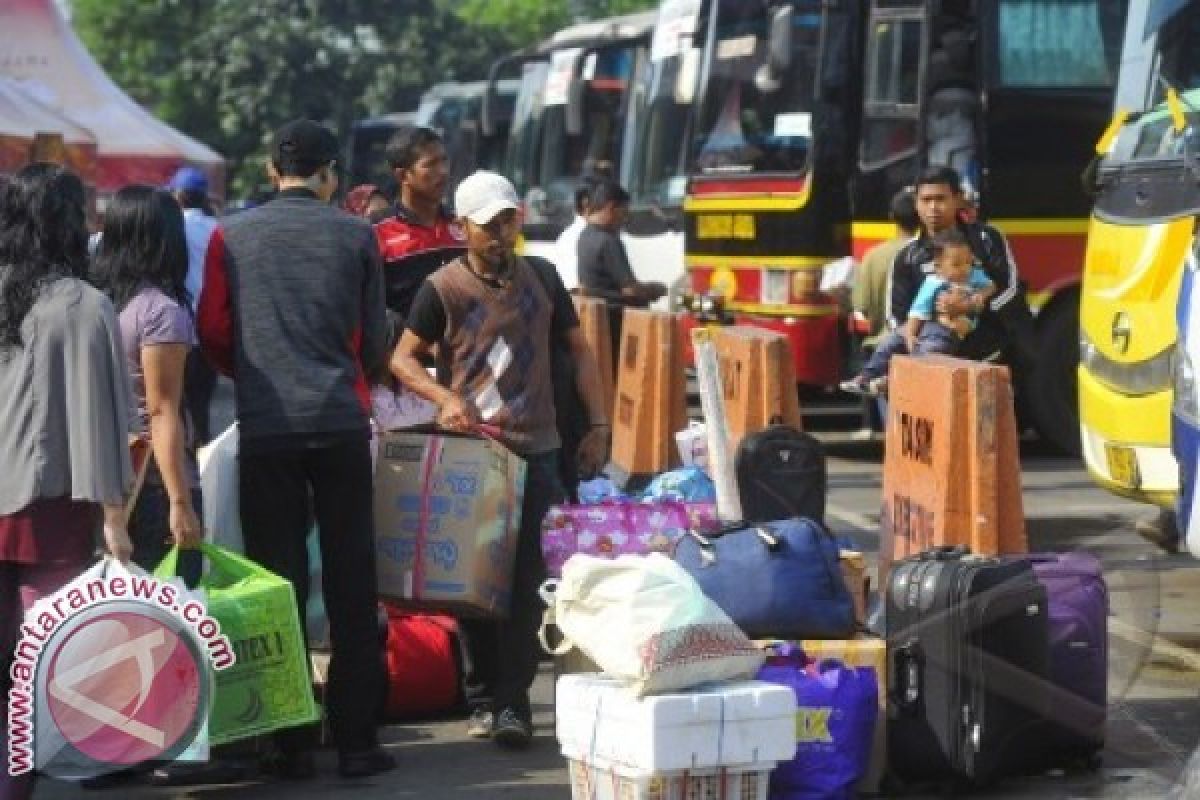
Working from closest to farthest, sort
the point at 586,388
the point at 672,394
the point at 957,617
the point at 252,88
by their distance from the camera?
the point at 957,617 → the point at 586,388 → the point at 672,394 → the point at 252,88

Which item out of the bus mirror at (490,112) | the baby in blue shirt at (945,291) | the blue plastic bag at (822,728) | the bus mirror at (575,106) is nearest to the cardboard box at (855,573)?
the blue plastic bag at (822,728)

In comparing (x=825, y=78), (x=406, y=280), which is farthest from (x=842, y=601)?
(x=825, y=78)

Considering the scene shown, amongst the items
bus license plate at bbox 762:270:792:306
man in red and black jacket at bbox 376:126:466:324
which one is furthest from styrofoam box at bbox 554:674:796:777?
bus license plate at bbox 762:270:792:306

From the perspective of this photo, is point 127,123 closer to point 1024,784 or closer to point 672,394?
point 672,394

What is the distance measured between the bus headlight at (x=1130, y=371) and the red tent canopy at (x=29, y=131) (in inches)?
344

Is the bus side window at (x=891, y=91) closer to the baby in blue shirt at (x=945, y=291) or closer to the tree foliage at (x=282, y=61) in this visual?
the baby in blue shirt at (x=945, y=291)

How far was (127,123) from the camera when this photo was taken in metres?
27.7

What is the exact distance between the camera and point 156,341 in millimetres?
7832

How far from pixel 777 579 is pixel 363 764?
1.39 metres

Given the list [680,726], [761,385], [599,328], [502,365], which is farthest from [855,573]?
[599,328]

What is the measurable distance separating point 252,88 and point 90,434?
193 ft

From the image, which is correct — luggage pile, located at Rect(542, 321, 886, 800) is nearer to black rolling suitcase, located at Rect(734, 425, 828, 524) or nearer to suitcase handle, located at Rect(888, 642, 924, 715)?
suitcase handle, located at Rect(888, 642, 924, 715)

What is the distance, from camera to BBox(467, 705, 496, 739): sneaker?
8586 mm

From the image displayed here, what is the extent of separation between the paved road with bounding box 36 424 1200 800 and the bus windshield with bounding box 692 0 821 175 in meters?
5.97
